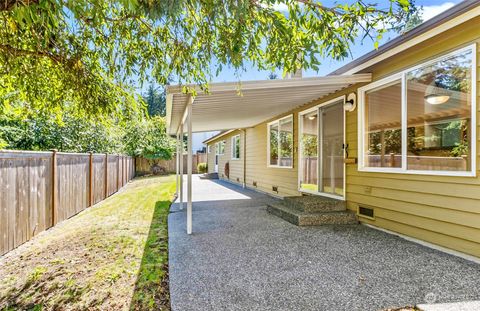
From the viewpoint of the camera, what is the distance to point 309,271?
9.84 feet

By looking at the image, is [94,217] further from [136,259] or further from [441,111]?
[441,111]

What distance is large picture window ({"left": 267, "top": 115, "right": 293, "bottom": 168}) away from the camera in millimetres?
7898

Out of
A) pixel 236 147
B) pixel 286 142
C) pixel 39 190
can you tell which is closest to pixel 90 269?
pixel 39 190

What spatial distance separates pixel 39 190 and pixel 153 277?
3118mm

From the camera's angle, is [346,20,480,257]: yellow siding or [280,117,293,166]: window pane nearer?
[346,20,480,257]: yellow siding

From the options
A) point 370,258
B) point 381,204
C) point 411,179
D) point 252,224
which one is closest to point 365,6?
point 411,179

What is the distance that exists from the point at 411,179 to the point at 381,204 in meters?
0.74

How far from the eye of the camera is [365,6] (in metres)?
2.77

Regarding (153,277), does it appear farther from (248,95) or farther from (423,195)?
(423,195)

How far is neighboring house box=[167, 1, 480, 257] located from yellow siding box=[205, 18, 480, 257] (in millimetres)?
13

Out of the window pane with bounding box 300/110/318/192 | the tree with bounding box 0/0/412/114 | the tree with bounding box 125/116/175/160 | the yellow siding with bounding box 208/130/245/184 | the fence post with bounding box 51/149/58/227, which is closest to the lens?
the tree with bounding box 0/0/412/114

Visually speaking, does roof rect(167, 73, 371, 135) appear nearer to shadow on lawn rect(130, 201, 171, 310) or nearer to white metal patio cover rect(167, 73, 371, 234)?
white metal patio cover rect(167, 73, 371, 234)

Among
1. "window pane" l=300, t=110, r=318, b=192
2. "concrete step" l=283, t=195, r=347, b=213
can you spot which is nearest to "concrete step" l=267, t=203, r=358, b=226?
"concrete step" l=283, t=195, r=347, b=213

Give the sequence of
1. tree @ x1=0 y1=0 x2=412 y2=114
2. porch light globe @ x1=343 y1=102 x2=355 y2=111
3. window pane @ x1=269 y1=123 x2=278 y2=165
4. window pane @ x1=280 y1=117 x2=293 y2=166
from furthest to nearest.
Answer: window pane @ x1=269 y1=123 x2=278 y2=165 → window pane @ x1=280 y1=117 x2=293 y2=166 → porch light globe @ x1=343 y1=102 x2=355 y2=111 → tree @ x1=0 y1=0 x2=412 y2=114
